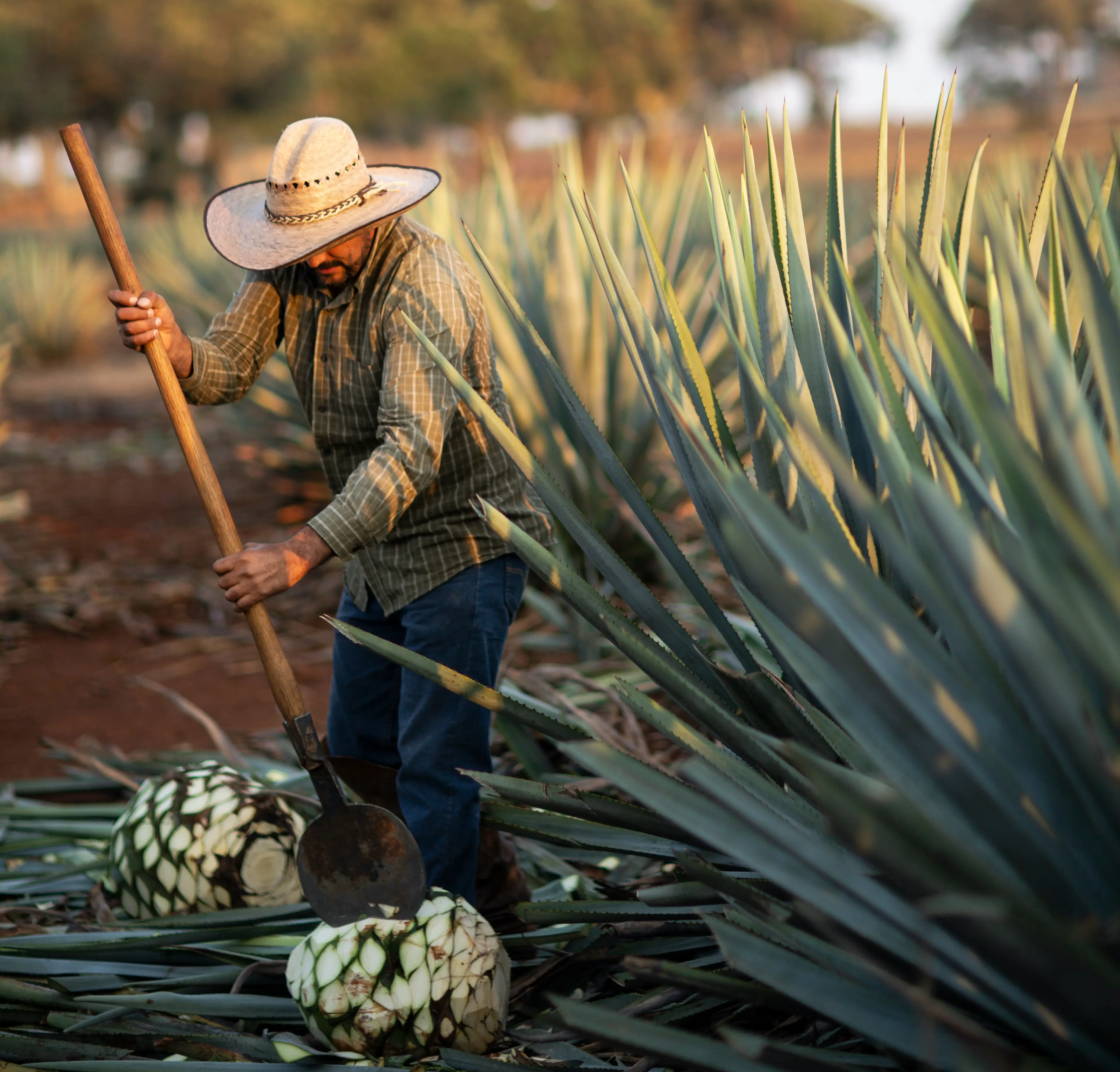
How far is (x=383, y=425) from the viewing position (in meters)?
1.97

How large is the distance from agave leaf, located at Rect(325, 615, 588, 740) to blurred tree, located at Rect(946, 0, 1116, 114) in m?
46.4

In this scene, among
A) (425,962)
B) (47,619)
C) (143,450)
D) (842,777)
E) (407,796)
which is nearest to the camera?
(842,777)

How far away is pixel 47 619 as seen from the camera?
14.6 feet

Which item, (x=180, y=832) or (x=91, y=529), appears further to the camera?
(x=91, y=529)

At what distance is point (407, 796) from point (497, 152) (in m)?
3.28

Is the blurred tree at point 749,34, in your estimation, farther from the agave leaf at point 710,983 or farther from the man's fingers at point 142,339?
the agave leaf at point 710,983

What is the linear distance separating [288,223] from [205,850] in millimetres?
1113

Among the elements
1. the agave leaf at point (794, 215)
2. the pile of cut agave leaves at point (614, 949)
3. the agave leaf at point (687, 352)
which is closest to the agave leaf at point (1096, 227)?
the pile of cut agave leaves at point (614, 949)

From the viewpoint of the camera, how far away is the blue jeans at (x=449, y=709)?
6.91 feet

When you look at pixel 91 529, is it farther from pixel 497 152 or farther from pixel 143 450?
pixel 497 152

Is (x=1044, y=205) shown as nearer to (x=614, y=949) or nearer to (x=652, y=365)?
(x=652, y=365)

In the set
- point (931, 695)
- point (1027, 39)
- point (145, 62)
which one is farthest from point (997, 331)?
point (1027, 39)

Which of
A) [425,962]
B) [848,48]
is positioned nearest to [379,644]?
[425,962]

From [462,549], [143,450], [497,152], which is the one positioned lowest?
[143,450]
